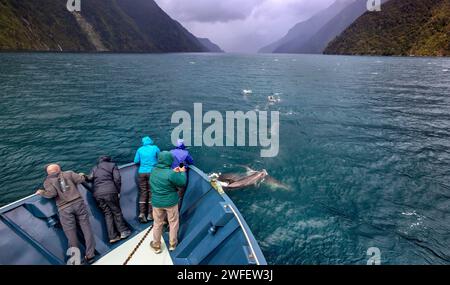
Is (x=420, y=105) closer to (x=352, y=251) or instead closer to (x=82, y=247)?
(x=352, y=251)

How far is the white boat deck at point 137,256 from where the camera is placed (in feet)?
30.0

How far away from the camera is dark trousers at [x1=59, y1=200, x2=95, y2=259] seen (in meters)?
8.47

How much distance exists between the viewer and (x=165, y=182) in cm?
852

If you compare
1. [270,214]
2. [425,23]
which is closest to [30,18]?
[270,214]

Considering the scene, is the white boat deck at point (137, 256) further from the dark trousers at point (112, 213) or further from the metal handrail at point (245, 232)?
the metal handrail at point (245, 232)

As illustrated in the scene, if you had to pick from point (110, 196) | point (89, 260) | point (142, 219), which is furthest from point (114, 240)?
point (110, 196)

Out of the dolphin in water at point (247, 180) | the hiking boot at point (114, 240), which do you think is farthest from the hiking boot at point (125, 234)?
the dolphin in water at point (247, 180)

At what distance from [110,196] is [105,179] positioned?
667 millimetres

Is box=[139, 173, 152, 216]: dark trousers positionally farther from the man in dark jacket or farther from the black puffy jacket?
the man in dark jacket

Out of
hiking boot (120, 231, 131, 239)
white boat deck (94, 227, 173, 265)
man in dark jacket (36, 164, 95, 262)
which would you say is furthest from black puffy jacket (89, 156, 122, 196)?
white boat deck (94, 227, 173, 265)

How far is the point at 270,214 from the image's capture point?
1384 centimetres

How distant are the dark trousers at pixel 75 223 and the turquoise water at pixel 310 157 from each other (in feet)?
22.9
